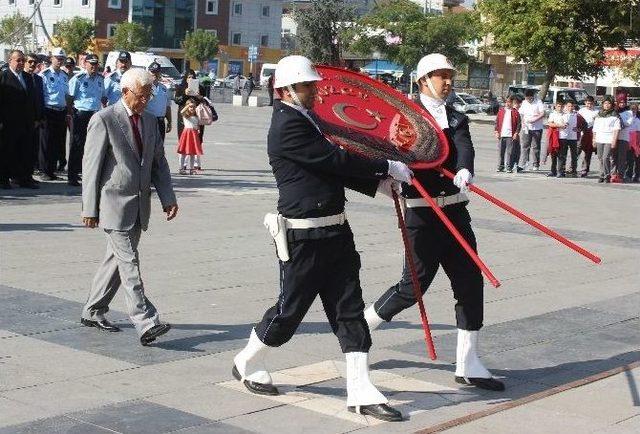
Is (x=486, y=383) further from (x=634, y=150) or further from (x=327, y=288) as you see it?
(x=634, y=150)

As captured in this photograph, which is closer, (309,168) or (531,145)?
(309,168)

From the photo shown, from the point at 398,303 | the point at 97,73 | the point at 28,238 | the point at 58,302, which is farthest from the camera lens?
the point at 97,73

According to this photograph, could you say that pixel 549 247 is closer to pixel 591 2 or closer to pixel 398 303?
pixel 398 303

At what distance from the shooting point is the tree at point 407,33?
7012 centimetres

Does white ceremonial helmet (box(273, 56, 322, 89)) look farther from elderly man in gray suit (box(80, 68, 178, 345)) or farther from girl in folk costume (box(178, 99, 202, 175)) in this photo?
girl in folk costume (box(178, 99, 202, 175))

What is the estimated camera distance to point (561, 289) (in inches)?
433

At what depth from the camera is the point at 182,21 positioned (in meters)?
98.3

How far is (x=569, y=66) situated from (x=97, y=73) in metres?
30.2

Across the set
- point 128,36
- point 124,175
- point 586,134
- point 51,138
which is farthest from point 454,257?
point 128,36

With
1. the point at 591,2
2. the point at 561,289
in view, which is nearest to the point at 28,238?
the point at 561,289

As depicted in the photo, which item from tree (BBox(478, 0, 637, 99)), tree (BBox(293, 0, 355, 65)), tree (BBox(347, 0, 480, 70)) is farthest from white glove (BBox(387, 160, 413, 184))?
tree (BBox(293, 0, 355, 65))

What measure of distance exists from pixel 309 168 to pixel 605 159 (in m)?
18.6

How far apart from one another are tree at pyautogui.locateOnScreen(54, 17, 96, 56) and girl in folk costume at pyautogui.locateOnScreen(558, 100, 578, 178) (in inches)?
2407

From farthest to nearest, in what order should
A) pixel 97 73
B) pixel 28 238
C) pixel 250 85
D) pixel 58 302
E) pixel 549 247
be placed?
pixel 250 85, pixel 97 73, pixel 549 247, pixel 28 238, pixel 58 302
